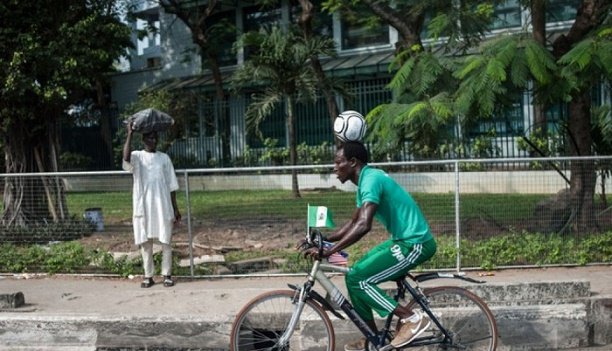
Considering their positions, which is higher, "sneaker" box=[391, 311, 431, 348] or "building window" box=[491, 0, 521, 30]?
"building window" box=[491, 0, 521, 30]

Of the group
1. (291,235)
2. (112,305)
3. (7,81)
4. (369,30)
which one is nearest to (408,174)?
(291,235)

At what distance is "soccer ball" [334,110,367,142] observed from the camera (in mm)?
5348

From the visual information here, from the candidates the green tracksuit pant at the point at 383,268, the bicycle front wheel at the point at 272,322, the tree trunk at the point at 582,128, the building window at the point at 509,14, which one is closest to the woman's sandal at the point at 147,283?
the bicycle front wheel at the point at 272,322

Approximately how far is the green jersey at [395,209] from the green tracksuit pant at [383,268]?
69mm

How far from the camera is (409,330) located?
527cm

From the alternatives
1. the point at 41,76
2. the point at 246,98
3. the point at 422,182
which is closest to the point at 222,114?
the point at 246,98

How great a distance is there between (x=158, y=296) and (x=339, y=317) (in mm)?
3468

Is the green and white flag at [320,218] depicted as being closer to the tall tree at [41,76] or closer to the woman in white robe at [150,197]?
the woman in white robe at [150,197]

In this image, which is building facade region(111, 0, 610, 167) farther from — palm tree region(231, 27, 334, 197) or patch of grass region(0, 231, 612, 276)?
patch of grass region(0, 231, 612, 276)

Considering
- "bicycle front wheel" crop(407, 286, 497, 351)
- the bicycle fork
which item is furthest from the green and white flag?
"bicycle front wheel" crop(407, 286, 497, 351)

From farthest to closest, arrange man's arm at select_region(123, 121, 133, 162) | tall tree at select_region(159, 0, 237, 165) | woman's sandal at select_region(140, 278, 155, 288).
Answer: tall tree at select_region(159, 0, 237, 165)
woman's sandal at select_region(140, 278, 155, 288)
man's arm at select_region(123, 121, 133, 162)

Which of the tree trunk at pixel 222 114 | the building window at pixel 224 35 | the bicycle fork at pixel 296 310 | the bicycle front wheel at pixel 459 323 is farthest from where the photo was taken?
the building window at pixel 224 35

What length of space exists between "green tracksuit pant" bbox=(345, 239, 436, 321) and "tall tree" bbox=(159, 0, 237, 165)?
61.2 feet

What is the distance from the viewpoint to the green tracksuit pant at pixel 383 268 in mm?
5223
